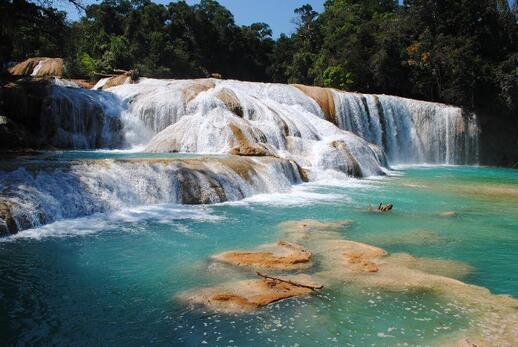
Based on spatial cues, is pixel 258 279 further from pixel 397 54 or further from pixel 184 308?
pixel 397 54

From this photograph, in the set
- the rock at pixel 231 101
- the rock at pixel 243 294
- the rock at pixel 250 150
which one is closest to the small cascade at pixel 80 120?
the rock at pixel 231 101

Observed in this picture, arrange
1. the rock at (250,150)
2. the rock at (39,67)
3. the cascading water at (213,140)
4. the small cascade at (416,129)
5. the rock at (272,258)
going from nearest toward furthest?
the rock at (272,258), the cascading water at (213,140), the rock at (250,150), the small cascade at (416,129), the rock at (39,67)

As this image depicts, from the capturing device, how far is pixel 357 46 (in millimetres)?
36125

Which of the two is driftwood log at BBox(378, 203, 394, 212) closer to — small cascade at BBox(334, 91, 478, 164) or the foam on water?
the foam on water

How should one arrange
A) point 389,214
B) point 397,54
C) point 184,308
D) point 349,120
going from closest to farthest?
point 184,308
point 389,214
point 349,120
point 397,54

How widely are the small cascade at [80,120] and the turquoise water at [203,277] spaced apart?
9842 millimetres

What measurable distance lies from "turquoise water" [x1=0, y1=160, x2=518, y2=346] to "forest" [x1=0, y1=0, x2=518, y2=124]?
10820 mm

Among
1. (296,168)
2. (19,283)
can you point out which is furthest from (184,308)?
(296,168)

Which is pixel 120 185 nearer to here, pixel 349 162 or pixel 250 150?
pixel 250 150

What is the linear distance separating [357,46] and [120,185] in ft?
92.5

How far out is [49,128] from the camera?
64.7 feet

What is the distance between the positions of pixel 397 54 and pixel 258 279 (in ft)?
102

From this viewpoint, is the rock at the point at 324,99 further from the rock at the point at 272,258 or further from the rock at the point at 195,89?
the rock at the point at 272,258

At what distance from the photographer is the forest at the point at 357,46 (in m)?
30.3
